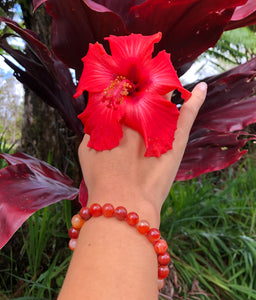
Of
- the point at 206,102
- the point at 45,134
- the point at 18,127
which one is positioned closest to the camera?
the point at 206,102

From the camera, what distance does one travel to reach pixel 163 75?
A: 46 cm

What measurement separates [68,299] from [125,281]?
7cm

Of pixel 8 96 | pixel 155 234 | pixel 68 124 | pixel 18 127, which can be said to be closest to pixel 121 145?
pixel 155 234

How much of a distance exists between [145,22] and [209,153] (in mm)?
383

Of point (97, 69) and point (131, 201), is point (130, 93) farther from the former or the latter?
point (131, 201)

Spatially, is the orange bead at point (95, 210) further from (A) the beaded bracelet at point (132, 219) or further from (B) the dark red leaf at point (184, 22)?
(B) the dark red leaf at point (184, 22)

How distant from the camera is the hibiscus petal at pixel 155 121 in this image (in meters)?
0.45

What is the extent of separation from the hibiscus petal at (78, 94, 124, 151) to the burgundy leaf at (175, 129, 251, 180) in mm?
364

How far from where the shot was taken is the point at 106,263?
1.22 ft

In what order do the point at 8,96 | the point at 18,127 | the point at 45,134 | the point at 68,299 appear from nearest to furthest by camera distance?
the point at 68,299 → the point at 8,96 → the point at 45,134 → the point at 18,127

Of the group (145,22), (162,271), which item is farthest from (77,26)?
(162,271)

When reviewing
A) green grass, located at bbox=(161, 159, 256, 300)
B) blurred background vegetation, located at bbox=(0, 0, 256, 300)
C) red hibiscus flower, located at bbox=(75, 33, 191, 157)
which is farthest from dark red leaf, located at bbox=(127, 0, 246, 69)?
green grass, located at bbox=(161, 159, 256, 300)

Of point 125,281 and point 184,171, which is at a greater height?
point 184,171

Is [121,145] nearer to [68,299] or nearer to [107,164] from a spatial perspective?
[107,164]
